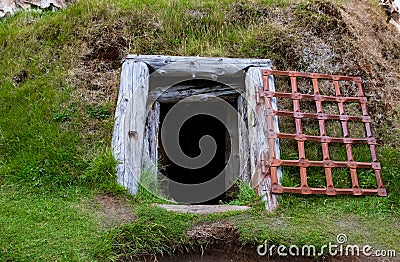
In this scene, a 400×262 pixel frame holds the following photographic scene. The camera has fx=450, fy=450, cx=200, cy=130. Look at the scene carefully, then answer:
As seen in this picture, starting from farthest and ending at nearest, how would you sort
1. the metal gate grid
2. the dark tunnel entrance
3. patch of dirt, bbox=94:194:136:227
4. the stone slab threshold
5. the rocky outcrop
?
the rocky outcrop < the dark tunnel entrance < the metal gate grid < the stone slab threshold < patch of dirt, bbox=94:194:136:227

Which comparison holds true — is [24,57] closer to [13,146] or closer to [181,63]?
[13,146]

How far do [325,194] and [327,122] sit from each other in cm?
107

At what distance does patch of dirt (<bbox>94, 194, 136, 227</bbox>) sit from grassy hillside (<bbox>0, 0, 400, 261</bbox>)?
39 mm

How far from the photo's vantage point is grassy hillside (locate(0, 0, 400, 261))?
407 cm

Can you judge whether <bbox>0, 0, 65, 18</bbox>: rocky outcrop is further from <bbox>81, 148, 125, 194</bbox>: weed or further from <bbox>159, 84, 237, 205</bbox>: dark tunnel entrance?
<bbox>81, 148, 125, 194</bbox>: weed

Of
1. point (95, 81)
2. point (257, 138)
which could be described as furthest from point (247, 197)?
point (95, 81)

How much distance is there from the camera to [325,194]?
15.5 ft

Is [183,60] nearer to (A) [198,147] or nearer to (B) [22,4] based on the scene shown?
(A) [198,147]

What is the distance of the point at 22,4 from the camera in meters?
8.53

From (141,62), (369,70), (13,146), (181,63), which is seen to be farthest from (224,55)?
(13,146)

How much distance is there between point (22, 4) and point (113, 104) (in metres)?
4.39

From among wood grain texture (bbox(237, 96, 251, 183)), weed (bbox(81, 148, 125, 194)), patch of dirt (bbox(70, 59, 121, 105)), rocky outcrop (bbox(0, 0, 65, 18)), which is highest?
rocky outcrop (bbox(0, 0, 65, 18))

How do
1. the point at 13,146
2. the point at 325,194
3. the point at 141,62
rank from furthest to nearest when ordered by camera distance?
the point at 141,62 < the point at 13,146 < the point at 325,194

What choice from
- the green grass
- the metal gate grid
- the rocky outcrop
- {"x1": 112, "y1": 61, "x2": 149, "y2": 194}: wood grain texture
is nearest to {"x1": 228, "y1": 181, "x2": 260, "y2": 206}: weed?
the metal gate grid
